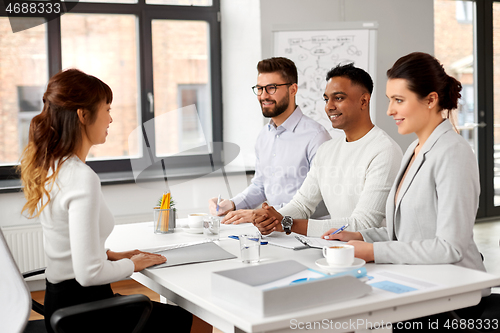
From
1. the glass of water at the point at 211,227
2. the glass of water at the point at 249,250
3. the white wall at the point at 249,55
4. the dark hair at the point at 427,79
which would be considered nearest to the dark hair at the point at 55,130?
the glass of water at the point at 249,250

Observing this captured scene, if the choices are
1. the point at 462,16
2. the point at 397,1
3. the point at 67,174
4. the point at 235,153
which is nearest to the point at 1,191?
the point at 235,153

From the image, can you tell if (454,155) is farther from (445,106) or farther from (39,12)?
(39,12)

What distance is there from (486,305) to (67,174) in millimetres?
1348

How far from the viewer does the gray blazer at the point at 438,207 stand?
1507 millimetres

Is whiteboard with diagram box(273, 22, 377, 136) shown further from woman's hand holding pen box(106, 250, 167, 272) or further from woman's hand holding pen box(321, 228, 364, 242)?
woman's hand holding pen box(106, 250, 167, 272)

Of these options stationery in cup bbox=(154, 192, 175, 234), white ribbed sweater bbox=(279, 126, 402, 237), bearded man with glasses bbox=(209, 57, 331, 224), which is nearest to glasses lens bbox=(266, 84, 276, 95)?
bearded man with glasses bbox=(209, 57, 331, 224)

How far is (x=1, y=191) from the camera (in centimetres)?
370

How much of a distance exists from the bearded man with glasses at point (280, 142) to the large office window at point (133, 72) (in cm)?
148

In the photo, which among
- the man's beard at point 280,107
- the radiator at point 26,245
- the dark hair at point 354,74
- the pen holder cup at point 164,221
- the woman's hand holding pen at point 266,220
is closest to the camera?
the woman's hand holding pen at point 266,220

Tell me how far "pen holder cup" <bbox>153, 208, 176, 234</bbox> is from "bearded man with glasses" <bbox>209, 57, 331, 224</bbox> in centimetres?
60

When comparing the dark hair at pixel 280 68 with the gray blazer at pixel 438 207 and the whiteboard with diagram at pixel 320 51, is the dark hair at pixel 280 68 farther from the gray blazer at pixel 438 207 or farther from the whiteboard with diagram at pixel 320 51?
the gray blazer at pixel 438 207

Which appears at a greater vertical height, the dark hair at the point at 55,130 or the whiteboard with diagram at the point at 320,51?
the whiteboard with diagram at the point at 320,51

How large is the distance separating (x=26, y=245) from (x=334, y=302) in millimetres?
3094

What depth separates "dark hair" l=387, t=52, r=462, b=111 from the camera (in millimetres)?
1695
